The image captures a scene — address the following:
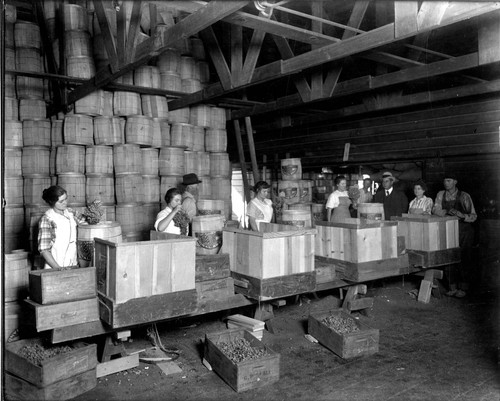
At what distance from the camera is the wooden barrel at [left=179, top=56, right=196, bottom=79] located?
8.30m

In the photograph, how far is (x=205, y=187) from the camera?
8828 mm

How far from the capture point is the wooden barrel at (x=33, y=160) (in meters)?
7.28

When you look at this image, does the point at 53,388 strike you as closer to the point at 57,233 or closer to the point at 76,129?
the point at 57,233

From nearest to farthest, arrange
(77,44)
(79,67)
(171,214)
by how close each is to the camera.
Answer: (171,214) → (79,67) → (77,44)

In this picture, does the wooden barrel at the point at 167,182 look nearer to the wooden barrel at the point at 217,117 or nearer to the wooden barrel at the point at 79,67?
the wooden barrel at the point at 217,117

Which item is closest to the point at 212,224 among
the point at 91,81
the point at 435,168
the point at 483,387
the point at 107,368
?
the point at 107,368

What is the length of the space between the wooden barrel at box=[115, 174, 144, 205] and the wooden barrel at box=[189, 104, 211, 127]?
1.76 metres

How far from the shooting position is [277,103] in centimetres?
831

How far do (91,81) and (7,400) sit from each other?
4.14 m

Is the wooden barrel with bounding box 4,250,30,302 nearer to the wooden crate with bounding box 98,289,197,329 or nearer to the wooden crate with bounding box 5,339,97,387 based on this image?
the wooden crate with bounding box 5,339,97,387

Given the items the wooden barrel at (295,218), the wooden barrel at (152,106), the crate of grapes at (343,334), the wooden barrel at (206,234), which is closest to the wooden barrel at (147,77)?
the wooden barrel at (152,106)

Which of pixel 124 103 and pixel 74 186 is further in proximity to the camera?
pixel 124 103

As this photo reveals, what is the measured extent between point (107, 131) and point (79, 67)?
1.08 metres

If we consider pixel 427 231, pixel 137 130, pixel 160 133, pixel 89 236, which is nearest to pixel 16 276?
pixel 89 236
